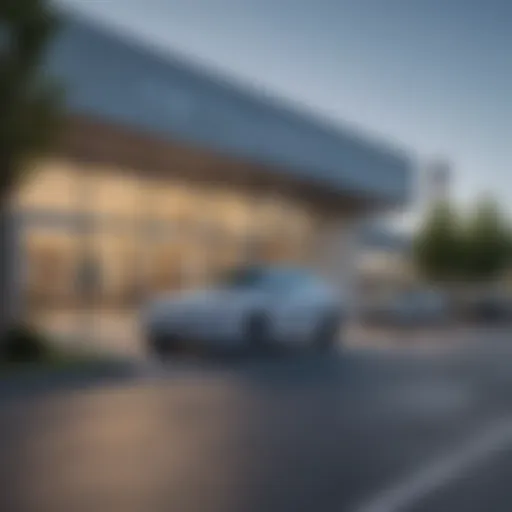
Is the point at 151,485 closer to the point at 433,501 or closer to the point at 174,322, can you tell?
the point at 433,501

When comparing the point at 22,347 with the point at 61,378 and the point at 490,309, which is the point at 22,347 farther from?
the point at 490,309

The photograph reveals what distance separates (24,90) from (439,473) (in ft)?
31.2

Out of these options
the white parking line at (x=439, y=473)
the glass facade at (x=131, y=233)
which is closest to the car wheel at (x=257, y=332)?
the glass facade at (x=131, y=233)

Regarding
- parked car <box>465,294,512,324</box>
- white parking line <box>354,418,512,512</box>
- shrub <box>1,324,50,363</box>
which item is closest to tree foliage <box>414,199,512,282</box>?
parked car <box>465,294,512,324</box>

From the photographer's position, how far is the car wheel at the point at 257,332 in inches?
731

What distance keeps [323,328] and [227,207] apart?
14.3 m

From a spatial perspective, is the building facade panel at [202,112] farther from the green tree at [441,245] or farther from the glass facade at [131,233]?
the green tree at [441,245]

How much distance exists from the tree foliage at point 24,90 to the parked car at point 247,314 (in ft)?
14.6

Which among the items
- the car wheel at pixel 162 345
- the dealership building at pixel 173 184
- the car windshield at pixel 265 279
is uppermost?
the dealership building at pixel 173 184

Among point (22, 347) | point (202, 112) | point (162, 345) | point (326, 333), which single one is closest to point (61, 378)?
point (22, 347)

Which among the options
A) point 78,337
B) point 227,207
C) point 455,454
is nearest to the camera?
point 455,454

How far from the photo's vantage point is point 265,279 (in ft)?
65.3

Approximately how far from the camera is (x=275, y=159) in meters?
28.7

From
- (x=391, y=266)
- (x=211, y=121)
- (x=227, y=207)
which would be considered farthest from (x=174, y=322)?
(x=391, y=266)
